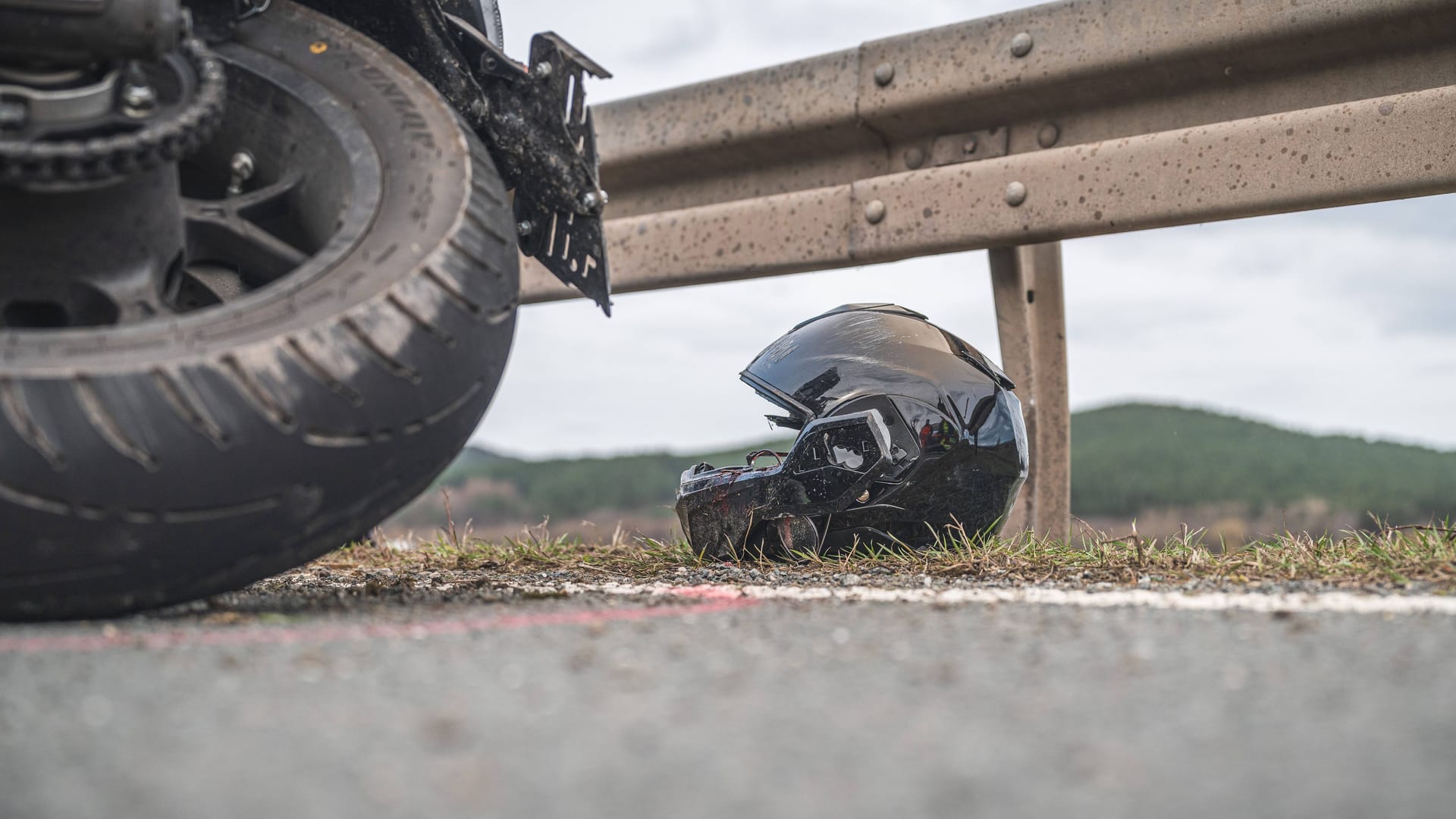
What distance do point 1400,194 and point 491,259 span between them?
3.64 metres

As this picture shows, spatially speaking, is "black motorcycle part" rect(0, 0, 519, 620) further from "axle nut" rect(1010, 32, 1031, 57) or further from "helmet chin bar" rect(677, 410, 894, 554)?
"axle nut" rect(1010, 32, 1031, 57)

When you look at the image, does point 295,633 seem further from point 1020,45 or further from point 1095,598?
point 1020,45

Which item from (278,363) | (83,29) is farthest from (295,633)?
(83,29)

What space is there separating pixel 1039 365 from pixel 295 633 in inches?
181

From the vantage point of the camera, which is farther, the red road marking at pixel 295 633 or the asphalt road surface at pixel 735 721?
the red road marking at pixel 295 633

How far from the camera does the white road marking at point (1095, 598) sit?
6.97 ft

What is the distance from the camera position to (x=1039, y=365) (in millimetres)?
5734

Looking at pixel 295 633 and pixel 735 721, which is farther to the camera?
pixel 295 633

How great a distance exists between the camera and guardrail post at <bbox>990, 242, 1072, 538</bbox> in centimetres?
548

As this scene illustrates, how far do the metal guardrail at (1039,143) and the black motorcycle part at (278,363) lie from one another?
10.2ft

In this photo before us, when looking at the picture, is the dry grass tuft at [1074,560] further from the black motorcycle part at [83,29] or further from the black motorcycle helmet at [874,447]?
the black motorcycle part at [83,29]

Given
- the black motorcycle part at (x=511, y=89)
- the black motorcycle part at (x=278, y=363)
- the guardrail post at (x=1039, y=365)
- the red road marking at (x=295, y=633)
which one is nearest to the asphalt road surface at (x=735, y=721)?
the red road marking at (x=295, y=633)

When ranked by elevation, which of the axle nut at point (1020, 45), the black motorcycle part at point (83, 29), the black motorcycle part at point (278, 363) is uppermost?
the axle nut at point (1020, 45)

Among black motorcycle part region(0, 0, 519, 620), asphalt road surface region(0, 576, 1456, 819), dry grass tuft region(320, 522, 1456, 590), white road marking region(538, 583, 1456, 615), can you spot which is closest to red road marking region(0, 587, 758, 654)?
asphalt road surface region(0, 576, 1456, 819)
